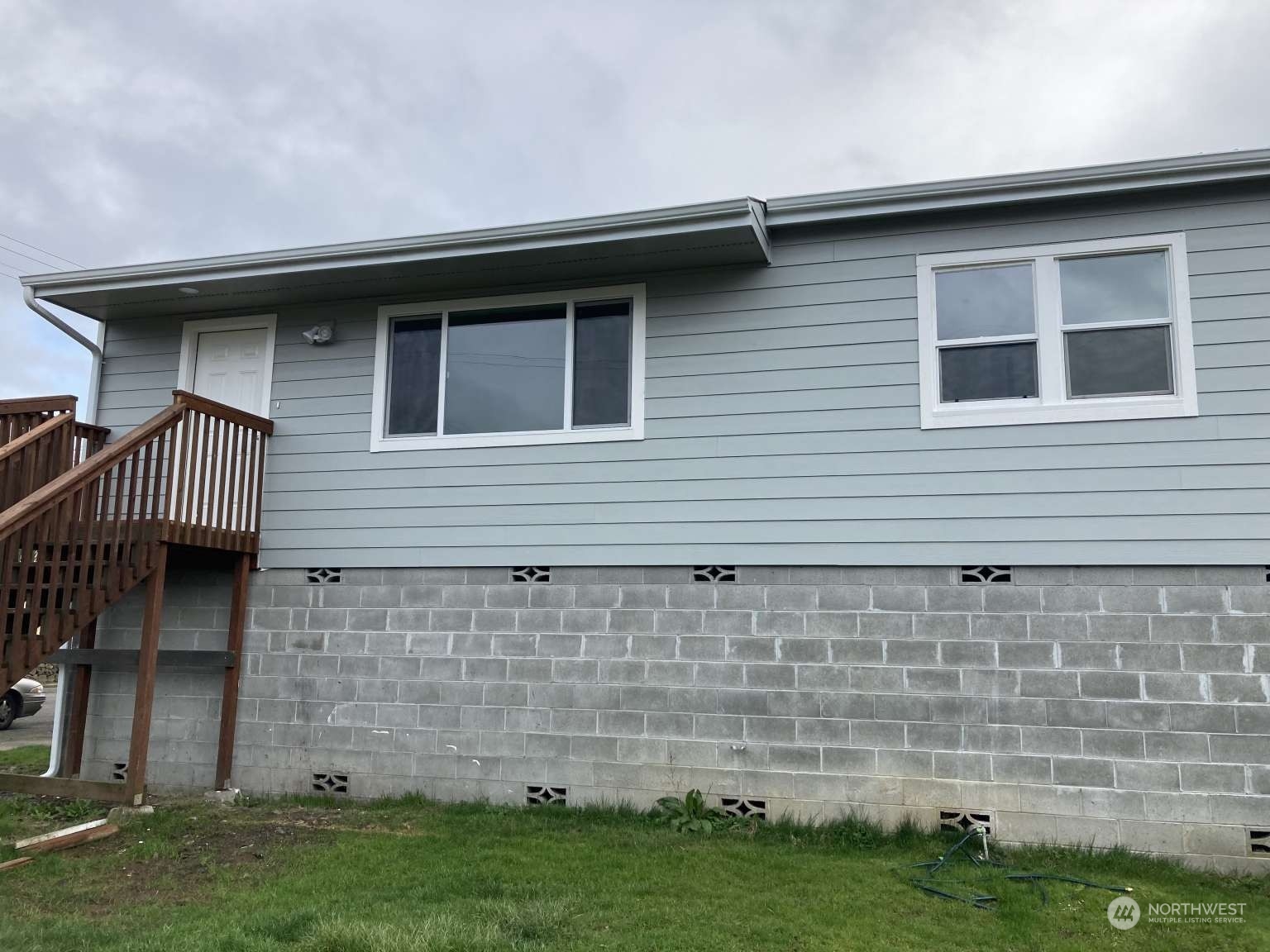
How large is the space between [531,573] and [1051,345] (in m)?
4.08

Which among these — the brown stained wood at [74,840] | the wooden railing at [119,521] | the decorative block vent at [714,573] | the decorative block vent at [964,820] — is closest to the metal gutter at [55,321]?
the wooden railing at [119,521]

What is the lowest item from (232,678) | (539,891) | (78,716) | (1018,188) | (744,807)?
(539,891)

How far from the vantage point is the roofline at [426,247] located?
6.24 m

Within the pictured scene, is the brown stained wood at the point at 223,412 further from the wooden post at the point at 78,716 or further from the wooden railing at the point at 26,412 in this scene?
the wooden post at the point at 78,716

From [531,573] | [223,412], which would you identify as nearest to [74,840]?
[223,412]

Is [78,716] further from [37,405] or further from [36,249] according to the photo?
[36,249]

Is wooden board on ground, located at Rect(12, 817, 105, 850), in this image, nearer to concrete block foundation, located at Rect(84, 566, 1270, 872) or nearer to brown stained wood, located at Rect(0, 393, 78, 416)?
concrete block foundation, located at Rect(84, 566, 1270, 872)

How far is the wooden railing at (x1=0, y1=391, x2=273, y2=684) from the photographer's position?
5.68 meters

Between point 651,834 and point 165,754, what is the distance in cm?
441

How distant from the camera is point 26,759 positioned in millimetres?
A: 8984

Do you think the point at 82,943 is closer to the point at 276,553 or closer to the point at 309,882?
the point at 309,882

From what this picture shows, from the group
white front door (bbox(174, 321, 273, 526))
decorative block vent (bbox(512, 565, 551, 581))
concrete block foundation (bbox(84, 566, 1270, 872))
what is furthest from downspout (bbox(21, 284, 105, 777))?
decorative block vent (bbox(512, 565, 551, 581))

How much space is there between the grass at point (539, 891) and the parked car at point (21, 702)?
750 centimetres

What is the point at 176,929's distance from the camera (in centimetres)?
404
